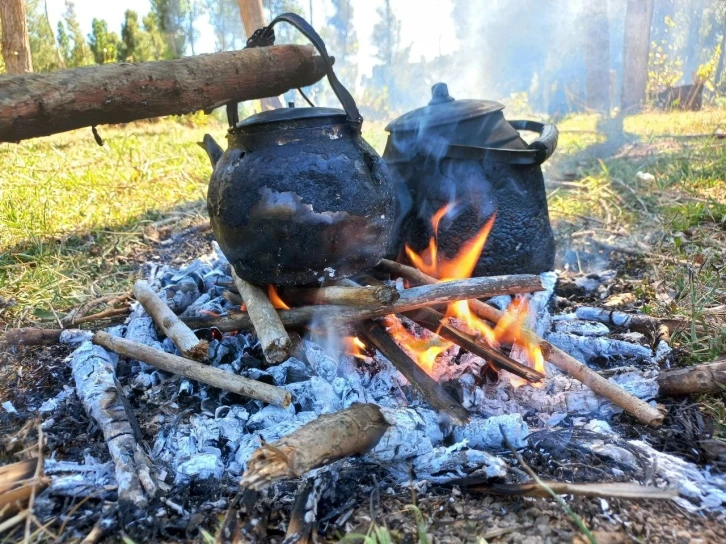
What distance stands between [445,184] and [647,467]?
1.67 meters

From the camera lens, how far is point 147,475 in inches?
62.1

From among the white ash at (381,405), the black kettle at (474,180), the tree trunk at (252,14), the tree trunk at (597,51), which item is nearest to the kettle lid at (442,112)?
the black kettle at (474,180)

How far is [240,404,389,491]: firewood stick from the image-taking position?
1347 mm

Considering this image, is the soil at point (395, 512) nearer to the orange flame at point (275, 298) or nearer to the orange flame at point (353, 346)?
the orange flame at point (353, 346)

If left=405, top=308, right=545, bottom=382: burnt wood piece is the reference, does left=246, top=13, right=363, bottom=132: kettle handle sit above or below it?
above

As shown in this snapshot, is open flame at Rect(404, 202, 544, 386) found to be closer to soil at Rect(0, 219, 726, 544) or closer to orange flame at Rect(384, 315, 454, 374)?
orange flame at Rect(384, 315, 454, 374)

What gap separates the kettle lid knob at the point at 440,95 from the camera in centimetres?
284

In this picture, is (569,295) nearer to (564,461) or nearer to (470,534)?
(564,461)

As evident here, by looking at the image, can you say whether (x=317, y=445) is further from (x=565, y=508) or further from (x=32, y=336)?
(x=32, y=336)

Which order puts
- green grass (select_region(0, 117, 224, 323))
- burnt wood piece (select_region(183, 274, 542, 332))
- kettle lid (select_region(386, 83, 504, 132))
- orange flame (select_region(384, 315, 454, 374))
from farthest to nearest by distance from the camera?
green grass (select_region(0, 117, 224, 323)), kettle lid (select_region(386, 83, 504, 132)), orange flame (select_region(384, 315, 454, 374)), burnt wood piece (select_region(183, 274, 542, 332))

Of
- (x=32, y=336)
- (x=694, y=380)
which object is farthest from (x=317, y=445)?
(x=32, y=336)

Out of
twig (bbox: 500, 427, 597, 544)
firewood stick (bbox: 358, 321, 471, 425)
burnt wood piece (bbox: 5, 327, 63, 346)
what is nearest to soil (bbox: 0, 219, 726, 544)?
twig (bbox: 500, 427, 597, 544)

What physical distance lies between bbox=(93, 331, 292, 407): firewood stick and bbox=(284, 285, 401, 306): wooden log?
42 cm

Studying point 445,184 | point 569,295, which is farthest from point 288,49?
point 569,295
